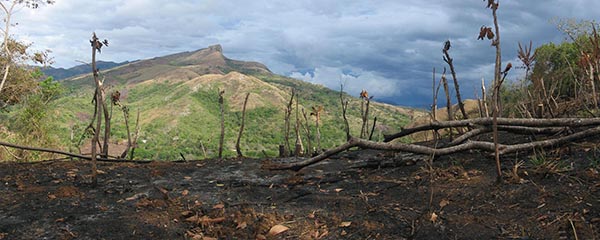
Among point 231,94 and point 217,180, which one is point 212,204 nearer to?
point 217,180

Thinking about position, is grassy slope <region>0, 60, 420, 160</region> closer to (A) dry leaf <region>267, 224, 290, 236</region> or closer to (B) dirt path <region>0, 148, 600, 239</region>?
(B) dirt path <region>0, 148, 600, 239</region>

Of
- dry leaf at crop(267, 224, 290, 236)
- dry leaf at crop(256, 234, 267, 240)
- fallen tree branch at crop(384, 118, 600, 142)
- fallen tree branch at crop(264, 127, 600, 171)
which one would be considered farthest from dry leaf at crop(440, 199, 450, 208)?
fallen tree branch at crop(384, 118, 600, 142)

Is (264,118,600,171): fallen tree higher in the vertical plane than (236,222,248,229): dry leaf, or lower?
higher

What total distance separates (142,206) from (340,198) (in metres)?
2.01

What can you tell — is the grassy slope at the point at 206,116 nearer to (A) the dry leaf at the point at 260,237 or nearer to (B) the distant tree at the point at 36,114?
(B) the distant tree at the point at 36,114

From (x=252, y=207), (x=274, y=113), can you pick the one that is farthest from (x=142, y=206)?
(x=274, y=113)

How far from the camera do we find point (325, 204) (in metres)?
4.39

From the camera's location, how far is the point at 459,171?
4984 millimetres

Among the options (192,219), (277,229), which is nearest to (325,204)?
(277,229)

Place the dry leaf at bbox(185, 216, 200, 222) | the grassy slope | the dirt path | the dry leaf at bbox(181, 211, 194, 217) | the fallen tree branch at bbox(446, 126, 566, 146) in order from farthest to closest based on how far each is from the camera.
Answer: the grassy slope → the fallen tree branch at bbox(446, 126, 566, 146) → the dry leaf at bbox(181, 211, 194, 217) → the dry leaf at bbox(185, 216, 200, 222) → the dirt path

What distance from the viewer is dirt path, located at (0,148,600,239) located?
3594 millimetres

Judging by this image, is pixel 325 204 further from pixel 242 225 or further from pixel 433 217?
pixel 433 217

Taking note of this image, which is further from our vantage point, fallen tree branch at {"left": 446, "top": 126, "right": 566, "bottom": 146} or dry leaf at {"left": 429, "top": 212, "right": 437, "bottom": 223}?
fallen tree branch at {"left": 446, "top": 126, "right": 566, "bottom": 146}

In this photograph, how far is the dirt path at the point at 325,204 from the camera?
11.8ft
